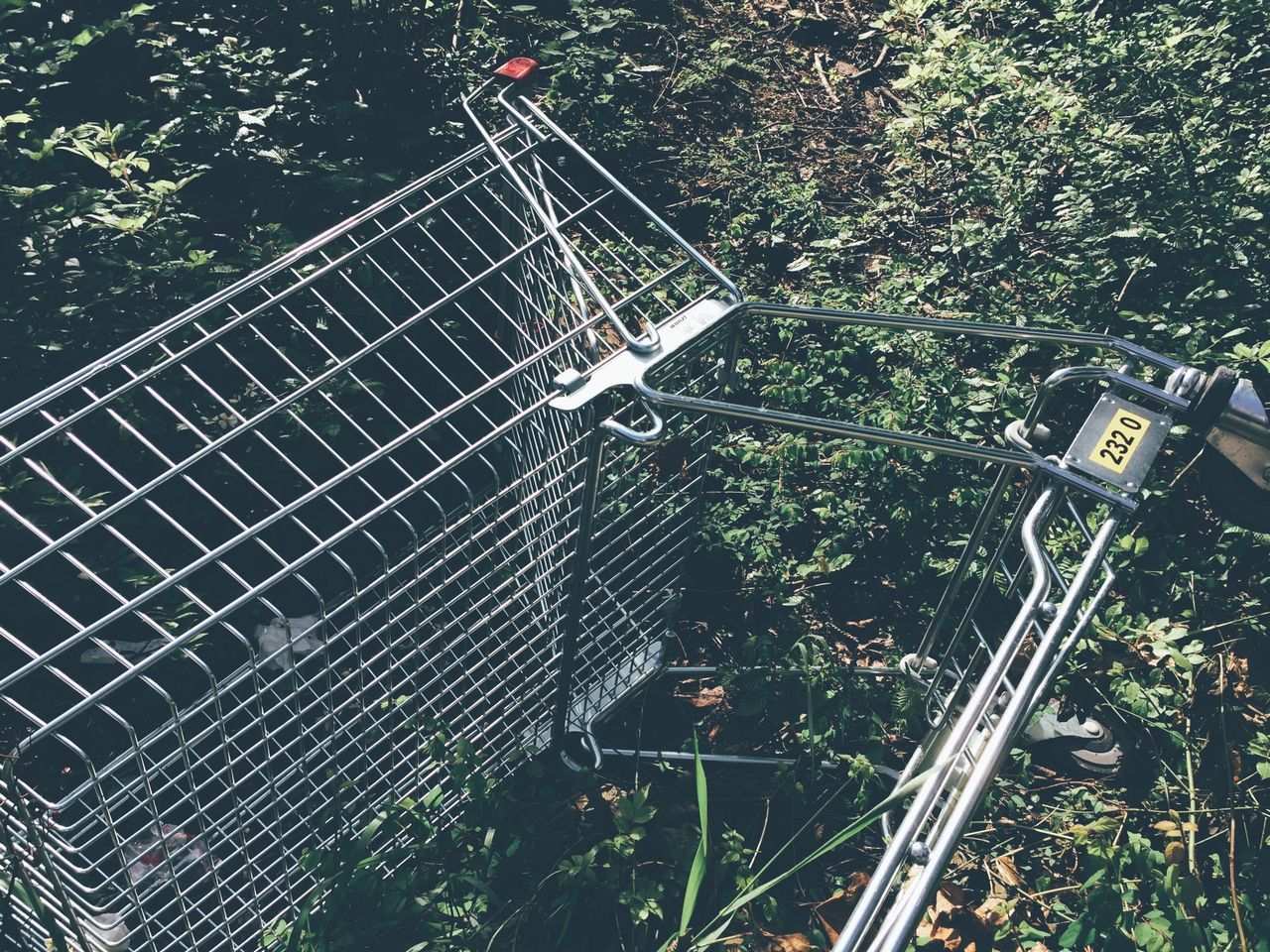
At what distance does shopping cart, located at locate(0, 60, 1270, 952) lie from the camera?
173 cm

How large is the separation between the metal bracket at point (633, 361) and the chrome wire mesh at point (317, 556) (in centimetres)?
5

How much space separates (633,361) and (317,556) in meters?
0.73

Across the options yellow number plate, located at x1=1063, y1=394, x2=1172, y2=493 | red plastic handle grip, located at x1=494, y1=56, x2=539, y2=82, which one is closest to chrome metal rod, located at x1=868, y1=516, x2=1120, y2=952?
yellow number plate, located at x1=1063, y1=394, x2=1172, y2=493

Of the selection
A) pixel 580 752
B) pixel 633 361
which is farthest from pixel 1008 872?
pixel 633 361

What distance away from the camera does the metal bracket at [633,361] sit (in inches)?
74.8

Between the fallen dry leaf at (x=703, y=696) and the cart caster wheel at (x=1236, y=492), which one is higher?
the cart caster wheel at (x=1236, y=492)

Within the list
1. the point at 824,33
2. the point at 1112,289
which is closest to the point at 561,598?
the point at 1112,289

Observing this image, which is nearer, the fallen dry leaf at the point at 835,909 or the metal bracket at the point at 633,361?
the metal bracket at the point at 633,361

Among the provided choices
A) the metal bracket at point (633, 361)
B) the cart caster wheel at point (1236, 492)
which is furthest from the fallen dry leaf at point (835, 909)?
the metal bracket at point (633, 361)

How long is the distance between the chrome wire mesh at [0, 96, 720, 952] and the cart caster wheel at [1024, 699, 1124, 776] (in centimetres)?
101

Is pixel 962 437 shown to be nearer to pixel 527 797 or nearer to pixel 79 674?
pixel 527 797

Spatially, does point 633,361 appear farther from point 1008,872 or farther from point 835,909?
point 1008,872

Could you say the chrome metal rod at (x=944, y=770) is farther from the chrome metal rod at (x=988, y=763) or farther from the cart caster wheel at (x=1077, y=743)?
the cart caster wheel at (x=1077, y=743)

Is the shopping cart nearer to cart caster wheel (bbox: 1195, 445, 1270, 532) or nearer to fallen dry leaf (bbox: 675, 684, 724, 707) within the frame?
cart caster wheel (bbox: 1195, 445, 1270, 532)
